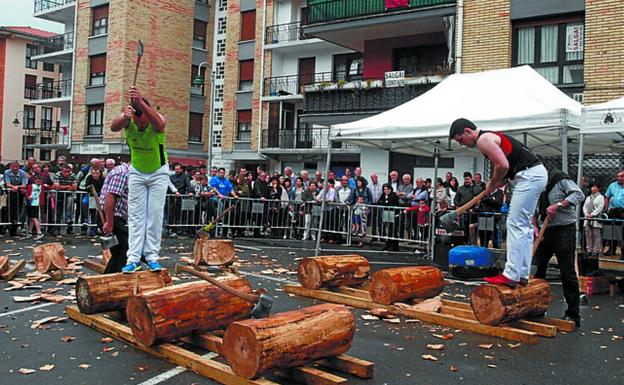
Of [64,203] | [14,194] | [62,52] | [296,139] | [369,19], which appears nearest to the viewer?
[14,194]

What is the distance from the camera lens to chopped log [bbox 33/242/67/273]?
8938 millimetres

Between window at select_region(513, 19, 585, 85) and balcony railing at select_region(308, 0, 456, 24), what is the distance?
3.78m

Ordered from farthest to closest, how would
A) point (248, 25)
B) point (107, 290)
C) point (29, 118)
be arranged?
point (29, 118), point (248, 25), point (107, 290)

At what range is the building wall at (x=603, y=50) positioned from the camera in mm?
17469

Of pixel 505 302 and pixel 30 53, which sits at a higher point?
pixel 30 53

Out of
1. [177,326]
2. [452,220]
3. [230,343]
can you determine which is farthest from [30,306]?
[452,220]

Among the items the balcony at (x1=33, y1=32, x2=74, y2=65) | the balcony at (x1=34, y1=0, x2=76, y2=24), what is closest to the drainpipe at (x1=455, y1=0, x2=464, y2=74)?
the balcony at (x1=33, y1=32, x2=74, y2=65)

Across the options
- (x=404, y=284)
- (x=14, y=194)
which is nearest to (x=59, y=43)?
(x=14, y=194)

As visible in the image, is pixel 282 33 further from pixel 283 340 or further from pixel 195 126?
pixel 283 340

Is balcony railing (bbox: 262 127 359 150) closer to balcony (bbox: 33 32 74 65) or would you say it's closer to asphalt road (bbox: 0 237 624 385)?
balcony (bbox: 33 32 74 65)

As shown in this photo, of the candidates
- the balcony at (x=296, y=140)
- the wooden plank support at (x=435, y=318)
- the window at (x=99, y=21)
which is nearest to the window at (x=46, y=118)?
the window at (x=99, y=21)

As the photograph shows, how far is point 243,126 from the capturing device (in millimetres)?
37719

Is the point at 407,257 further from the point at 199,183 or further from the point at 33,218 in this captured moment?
the point at 33,218

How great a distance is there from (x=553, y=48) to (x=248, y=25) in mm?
22443
